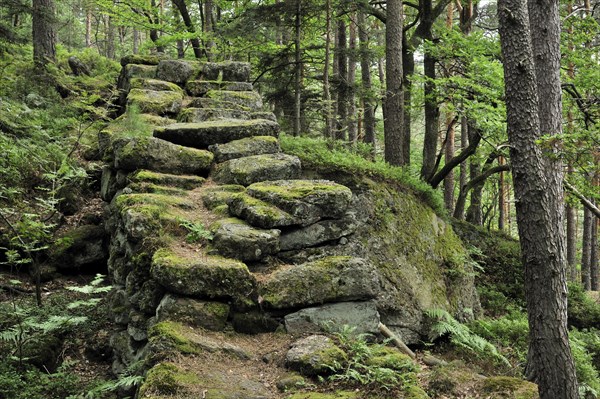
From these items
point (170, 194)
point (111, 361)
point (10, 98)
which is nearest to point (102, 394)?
point (111, 361)

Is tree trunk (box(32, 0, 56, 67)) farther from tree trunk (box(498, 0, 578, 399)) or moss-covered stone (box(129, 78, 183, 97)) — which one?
tree trunk (box(498, 0, 578, 399))

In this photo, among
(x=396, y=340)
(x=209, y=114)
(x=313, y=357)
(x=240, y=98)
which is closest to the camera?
(x=313, y=357)

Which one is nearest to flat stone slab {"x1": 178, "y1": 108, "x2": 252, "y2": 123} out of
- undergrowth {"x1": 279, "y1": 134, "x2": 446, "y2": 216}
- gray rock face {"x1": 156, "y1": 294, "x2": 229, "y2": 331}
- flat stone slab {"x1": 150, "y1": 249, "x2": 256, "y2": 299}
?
undergrowth {"x1": 279, "y1": 134, "x2": 446, "y2": 216}

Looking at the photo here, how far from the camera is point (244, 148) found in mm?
8523

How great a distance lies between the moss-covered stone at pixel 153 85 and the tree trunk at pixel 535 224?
8.38 m

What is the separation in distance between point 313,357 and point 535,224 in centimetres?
327

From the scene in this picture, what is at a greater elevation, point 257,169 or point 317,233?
point 257,169

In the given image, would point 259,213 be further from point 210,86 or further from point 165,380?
point 210,86

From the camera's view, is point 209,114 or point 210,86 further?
point 210,86

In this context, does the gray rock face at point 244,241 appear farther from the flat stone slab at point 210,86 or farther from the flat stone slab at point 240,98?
the flat stone slab at point 210,86

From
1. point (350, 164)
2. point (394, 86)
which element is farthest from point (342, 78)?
point (350, 164)

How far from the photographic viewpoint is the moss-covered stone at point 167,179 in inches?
295

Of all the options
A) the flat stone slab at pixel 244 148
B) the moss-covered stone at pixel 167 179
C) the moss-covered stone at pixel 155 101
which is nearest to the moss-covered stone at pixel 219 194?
the moss-covered stone at pixel 167 179

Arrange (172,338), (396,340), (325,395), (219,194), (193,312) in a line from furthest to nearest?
(219,194) < (396,340) < (193,312) < (172,338) < (325,395)
